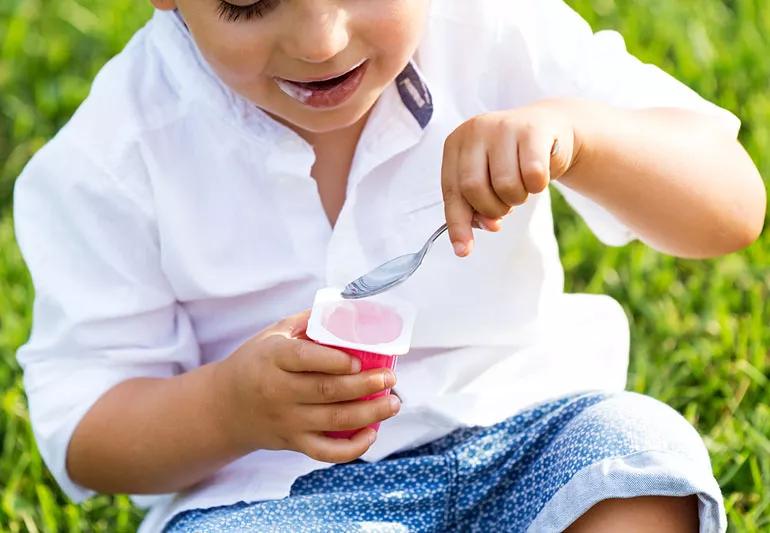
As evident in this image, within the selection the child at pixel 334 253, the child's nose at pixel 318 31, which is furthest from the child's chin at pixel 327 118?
the child's nose at pixel 318 31

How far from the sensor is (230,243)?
1742 millimetres

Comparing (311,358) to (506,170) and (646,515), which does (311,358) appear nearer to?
(506,170)

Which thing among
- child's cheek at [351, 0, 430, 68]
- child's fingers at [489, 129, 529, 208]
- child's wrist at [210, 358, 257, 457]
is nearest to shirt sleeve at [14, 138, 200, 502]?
child's wrist at [210, 358, 257, 457]

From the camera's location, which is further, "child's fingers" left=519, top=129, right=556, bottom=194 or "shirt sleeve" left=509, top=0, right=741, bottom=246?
"shirt sleeve" left=509, top=0, right=741, bottom=246

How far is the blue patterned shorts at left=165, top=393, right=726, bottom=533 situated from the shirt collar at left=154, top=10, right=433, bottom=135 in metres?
0.41

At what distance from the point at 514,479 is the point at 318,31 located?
24.7 inches

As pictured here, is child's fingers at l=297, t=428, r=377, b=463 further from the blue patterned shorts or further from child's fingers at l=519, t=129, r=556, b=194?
child's fingers at l=519, t=129, r=556, b=194

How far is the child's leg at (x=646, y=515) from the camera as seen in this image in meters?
1.54

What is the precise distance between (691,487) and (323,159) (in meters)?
0.61

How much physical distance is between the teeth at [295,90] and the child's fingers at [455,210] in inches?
7.4

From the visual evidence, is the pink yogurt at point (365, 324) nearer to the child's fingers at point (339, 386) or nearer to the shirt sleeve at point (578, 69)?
the child's fingers at point (339, 386)

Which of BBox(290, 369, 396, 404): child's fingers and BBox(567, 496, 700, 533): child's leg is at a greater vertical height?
BBox(290, 369, 396, 404): child's fingers

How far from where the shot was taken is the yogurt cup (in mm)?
1454

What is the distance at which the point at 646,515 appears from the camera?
1544mm
